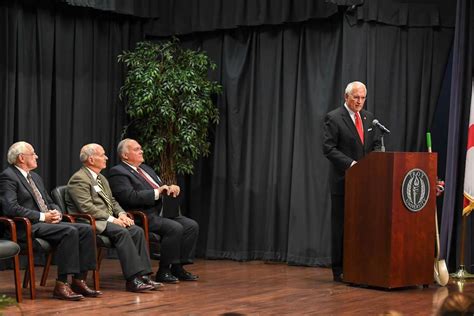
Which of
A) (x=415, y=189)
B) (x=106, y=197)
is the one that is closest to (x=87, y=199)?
(x=106, y=197)

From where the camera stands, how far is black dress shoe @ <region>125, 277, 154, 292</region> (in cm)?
517

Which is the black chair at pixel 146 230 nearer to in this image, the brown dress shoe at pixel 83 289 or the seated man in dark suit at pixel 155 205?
the seated man in dark suit at pixel 155 205

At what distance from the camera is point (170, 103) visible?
23.2 feet

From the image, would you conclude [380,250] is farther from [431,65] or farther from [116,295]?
[431,65]

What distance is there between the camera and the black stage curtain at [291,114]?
6805 millimetres

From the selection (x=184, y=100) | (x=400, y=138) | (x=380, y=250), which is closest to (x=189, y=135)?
(x=184, y=100)

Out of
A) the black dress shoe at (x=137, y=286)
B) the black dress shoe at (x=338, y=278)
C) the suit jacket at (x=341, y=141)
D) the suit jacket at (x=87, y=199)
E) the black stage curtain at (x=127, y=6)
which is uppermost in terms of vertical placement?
the black stage curtain at (x=127, y=6)

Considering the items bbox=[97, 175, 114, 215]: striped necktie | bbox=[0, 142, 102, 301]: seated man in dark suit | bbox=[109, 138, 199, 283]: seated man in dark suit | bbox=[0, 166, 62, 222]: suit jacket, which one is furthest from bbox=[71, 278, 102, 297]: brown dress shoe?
bbox=[109, 138, 199, 283]: seated man in dark suit

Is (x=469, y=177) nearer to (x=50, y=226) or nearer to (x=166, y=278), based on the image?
(x=166, y=278)

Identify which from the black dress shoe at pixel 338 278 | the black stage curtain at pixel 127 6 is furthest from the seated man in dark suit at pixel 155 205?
the black stage curtain at pixel 127 6

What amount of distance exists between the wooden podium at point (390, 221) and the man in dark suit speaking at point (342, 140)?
260 millimetres

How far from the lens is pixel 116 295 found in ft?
16.6

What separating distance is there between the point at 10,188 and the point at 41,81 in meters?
2.28

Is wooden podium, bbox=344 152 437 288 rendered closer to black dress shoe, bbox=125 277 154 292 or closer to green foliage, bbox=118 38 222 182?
black dress shoe, bbox=125 277 154 292
